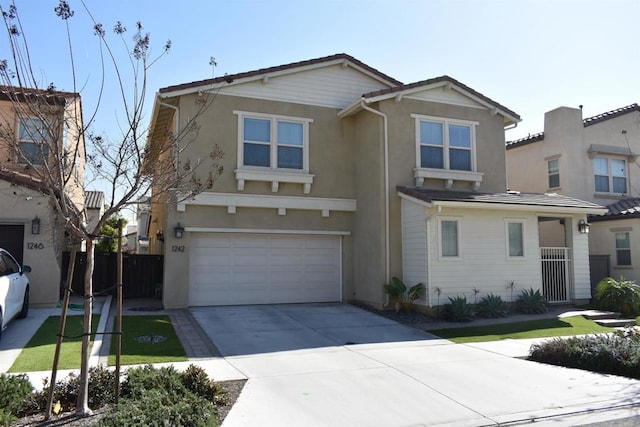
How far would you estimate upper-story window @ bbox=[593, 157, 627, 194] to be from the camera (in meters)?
21.1

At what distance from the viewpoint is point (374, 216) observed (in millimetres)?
14797

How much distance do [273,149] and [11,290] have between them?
7.82 m

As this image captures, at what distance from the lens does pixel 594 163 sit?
21.0 metres

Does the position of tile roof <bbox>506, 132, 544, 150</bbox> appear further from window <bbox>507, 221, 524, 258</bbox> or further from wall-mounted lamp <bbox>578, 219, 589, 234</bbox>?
window <bbox>507, 221, 524, 258</bbox>

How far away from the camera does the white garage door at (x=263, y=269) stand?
1454cm

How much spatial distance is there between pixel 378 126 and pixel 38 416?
11.4m

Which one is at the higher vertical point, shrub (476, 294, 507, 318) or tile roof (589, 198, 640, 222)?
tile roof (589, 198, 640, 222)

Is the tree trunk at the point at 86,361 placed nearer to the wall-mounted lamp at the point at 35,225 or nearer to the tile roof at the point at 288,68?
the wall-mounted lamp at the point at 35,225

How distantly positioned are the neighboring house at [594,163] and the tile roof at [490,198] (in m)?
4.47

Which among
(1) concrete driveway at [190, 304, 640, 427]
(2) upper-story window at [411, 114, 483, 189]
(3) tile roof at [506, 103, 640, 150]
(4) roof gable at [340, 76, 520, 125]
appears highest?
(3) tile roof at [506, 103, 640, 150]

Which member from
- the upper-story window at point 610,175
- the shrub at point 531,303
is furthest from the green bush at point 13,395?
the upper-story window at point 610,175

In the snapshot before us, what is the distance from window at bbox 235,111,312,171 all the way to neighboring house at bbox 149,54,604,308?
3cm

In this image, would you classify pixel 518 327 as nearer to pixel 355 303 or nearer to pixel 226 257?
pixel 355 303

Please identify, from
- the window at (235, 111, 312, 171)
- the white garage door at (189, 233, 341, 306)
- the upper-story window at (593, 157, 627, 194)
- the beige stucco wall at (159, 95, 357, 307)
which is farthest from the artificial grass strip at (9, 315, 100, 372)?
the upper-story window at (593, 157, 627, 194)
